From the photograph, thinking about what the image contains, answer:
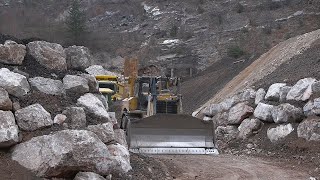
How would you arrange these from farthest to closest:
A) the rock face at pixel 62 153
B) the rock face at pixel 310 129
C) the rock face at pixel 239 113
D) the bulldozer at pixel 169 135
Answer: the rock face at pixel 239 113 < the bulldozer at pixel 169 135 < the rock face at pixel 310 129 < the rock face at pixel 62 153

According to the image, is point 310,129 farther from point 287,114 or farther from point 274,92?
point 274,92

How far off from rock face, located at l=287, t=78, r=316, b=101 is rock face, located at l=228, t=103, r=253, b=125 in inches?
56.7

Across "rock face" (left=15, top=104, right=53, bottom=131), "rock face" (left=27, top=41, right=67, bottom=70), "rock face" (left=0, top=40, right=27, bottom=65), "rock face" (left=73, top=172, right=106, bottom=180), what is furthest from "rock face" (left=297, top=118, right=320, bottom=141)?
"rock face" (left=0, top=40, right=27, bottom=65)

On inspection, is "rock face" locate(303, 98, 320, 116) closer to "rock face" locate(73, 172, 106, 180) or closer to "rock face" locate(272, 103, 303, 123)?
"rock face" locate(272, 103, 303, 123)

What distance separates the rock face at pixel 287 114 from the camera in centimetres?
1258

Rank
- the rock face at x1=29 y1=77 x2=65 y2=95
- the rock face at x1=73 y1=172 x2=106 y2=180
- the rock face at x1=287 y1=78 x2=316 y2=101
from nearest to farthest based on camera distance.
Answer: the rock face at x1=73 y1=172 x2=106 y2=180, the rock face at x1=29 y1=77 x2=65 y2=95, the rock face at x1=287 y1=78 x2=316 y2=101

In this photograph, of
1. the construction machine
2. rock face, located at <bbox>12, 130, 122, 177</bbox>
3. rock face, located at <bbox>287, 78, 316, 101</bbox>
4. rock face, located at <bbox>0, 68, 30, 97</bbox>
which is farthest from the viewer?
the construction machine

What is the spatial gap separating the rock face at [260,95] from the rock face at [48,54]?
26.6 ft

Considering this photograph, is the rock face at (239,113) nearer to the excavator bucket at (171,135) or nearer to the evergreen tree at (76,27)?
the excavator bucket at (171,135)

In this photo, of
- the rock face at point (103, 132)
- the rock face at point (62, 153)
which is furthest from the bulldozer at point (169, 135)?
the rock face at point (62, 153)

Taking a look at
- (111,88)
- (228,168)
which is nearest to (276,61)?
(111,88)

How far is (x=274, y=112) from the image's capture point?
13.2 m

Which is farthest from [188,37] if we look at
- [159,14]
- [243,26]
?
[159,14]

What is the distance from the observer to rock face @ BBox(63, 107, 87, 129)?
22.6 feet
